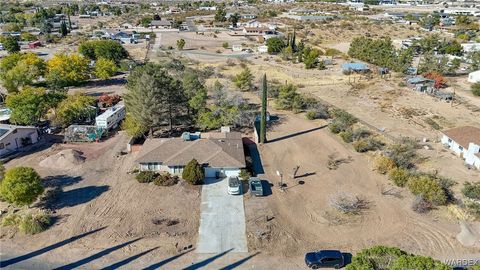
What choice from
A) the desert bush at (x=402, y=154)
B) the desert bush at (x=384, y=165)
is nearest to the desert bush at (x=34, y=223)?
the desert bush at (x=384, y=165)

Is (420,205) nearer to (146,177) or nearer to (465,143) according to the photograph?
(465,143)

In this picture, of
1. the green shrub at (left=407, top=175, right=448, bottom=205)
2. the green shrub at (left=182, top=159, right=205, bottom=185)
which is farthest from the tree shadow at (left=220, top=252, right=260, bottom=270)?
the green shrub at (left=407, top=175, right=448, bottom=205)

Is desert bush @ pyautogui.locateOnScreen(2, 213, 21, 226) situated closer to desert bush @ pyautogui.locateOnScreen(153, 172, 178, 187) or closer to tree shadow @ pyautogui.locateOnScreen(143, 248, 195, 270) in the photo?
desert bush @ pyautogui.locateOnScreen(153, 172, 178, 187)

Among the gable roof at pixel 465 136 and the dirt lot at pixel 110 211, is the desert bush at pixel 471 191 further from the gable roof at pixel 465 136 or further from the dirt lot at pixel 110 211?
the dirt lot at pixel 110 211

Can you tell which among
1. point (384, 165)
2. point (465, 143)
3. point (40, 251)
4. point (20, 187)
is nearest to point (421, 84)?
point (465, 143)

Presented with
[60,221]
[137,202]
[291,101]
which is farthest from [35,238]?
[291,101]
